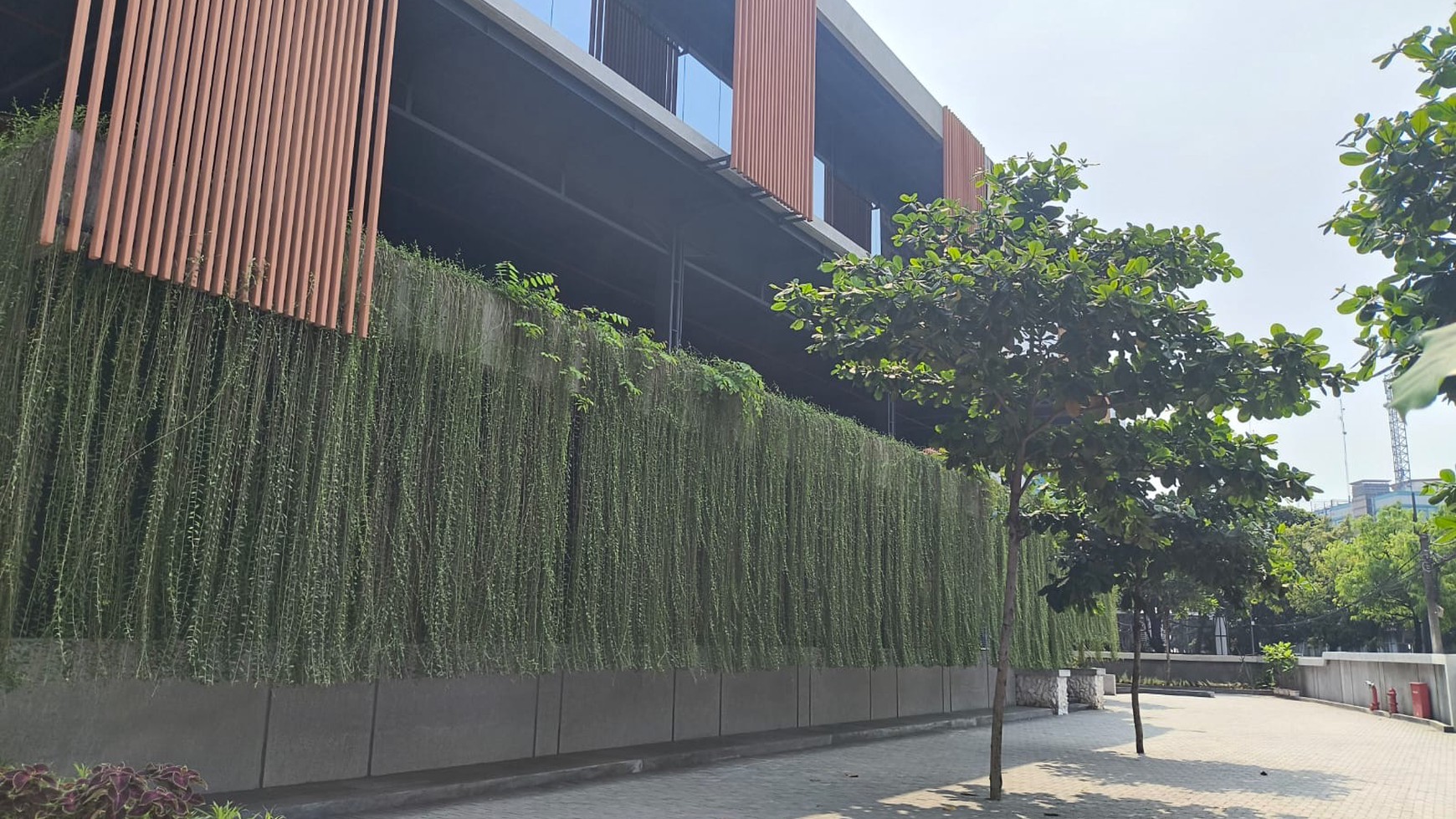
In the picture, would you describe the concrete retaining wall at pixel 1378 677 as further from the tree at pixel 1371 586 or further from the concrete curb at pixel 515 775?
the concrete curb at pixel 515 775

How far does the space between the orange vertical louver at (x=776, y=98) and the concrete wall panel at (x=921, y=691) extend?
8.43m

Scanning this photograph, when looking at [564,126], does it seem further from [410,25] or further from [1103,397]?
[1103,397]

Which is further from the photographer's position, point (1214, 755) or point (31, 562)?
point (1214, 755)

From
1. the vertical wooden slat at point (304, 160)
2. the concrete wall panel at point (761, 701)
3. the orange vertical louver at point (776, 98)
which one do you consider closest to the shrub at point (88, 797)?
the vertical wooden slat at point (304, 160)

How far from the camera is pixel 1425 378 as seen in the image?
137 centimetres

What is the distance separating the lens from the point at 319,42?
7809mm

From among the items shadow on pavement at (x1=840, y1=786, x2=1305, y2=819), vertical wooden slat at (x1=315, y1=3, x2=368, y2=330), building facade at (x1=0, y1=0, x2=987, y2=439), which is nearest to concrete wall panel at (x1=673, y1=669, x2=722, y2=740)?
shadow on pavement at (x1=840, y1=786, x2=1305, y2=819)

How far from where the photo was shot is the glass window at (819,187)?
16.0 m

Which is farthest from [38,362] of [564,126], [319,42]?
[564,126]

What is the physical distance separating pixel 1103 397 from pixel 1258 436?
6.31ft

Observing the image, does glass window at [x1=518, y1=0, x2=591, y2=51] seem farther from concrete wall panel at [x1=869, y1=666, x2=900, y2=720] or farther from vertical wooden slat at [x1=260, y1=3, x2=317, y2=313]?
concrete wall panel at [x1=869, y1=666, x2=900, y2=720]

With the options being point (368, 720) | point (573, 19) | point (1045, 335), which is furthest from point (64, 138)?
point (1045, 335)

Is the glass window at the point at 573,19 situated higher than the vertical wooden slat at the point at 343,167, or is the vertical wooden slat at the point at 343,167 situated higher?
the glass window at the point at 573,19

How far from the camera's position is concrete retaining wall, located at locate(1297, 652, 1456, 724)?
20.4 meters
